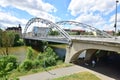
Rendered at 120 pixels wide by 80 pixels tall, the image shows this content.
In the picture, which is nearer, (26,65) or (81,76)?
(81,76)

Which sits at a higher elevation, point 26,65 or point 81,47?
point 81,47

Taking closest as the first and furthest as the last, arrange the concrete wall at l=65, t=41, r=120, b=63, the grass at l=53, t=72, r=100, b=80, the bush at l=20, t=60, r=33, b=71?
the grass at l=53, t=72, r=100, b=80
the concrete wall at l=65, t=41, r=120, b=63
the bush at l=20, t=60, r=33, b=71

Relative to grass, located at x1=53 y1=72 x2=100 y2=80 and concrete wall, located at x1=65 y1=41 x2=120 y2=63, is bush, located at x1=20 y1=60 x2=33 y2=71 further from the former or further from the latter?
concrete wall, located at x1=65 y1=41 x2=120 y2=63

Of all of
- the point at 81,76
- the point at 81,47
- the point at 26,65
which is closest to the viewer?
the point at 81,76

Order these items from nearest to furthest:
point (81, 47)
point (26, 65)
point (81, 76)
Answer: point (81, 76)
point (26, 65)
point (81, 47)

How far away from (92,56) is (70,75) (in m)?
14.8

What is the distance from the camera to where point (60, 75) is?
2331cm

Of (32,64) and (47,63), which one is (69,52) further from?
(32,64)

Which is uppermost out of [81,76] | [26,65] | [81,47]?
[81,47]

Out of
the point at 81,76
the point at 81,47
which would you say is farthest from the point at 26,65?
the point at 81,47

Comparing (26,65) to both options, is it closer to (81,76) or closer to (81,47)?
(81,76)

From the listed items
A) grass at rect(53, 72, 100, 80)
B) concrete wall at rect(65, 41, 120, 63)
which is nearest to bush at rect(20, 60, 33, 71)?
grass at rect(53, 72, 100, 80)

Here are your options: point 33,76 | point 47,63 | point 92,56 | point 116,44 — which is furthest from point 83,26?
point 33,76

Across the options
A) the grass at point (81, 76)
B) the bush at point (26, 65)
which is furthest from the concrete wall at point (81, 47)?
the bush at point (26, 65)
